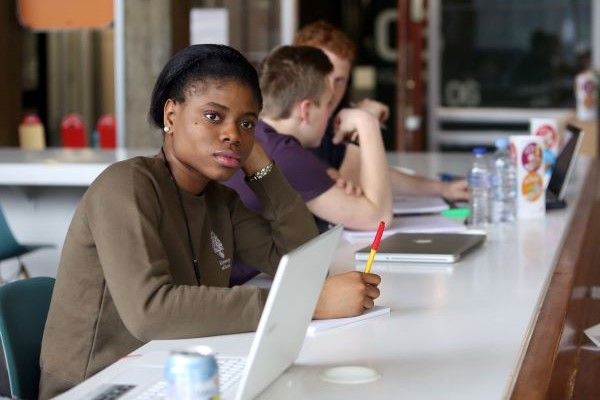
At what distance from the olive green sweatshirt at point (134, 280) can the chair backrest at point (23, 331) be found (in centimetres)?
7

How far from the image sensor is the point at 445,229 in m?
2.90

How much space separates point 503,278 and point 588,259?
1.88ft

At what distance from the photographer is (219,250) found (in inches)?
82.4

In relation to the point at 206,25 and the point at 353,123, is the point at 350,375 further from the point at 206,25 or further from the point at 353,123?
the point at 206,25

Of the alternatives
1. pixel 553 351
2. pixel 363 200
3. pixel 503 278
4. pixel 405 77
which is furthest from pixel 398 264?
pixel 405 77

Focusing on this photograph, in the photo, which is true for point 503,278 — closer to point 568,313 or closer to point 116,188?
point 568,313

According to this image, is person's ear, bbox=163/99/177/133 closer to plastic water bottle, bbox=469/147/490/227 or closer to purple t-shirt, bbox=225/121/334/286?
purple t-shirt, bbox=225/121/334/286

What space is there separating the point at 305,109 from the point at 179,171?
3.07ft

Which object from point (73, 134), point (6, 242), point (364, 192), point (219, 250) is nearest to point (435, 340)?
Answer: point (219, 250)

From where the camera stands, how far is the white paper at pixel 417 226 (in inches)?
111

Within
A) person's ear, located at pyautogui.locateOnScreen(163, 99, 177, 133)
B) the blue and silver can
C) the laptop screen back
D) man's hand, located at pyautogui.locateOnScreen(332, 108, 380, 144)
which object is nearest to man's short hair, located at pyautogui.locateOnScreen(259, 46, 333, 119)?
man's hand, located at pyautogui.locateOnScreen(332, 108, 380, 144)

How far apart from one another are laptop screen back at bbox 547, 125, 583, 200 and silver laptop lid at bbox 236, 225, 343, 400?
2.12 meters

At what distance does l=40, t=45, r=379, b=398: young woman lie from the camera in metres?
1.71

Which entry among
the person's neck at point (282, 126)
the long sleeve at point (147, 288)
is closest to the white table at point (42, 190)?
the person's neck at point (282, 126)
